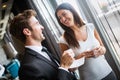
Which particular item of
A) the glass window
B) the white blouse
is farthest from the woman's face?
the glass window

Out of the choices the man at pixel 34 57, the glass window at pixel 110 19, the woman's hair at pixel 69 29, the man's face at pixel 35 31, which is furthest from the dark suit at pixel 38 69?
the glass window at pixel 110 19

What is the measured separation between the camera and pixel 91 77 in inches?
75.8

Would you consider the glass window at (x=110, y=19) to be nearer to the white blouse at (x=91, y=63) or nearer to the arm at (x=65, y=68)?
the white blouse at (x=91, y=63)

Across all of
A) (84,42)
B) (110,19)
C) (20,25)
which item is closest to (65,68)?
(84,42)

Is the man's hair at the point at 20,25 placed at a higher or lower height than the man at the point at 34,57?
higher

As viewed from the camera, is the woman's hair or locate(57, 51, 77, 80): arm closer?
locate(57, 51, 77, 80): arm

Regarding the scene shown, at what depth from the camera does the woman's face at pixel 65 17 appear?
1832mm

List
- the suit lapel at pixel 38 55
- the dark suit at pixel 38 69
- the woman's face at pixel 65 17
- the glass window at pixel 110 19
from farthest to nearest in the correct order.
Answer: the glass window at pixel 110 19
the woman's face at pixel 65 17
the suit lapel at pixel 38 55
the dark suit at pixel 38 69

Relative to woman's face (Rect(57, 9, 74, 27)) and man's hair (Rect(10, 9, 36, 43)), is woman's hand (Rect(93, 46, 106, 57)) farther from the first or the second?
man's hair (Rect(10, 9, 36, 43))

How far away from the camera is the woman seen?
1852mm

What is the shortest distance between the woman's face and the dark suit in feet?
1.16

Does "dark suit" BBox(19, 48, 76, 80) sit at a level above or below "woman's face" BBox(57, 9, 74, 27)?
below

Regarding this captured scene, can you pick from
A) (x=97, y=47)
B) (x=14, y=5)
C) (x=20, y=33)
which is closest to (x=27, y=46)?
(x=20, y=33)

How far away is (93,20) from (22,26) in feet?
2.71
